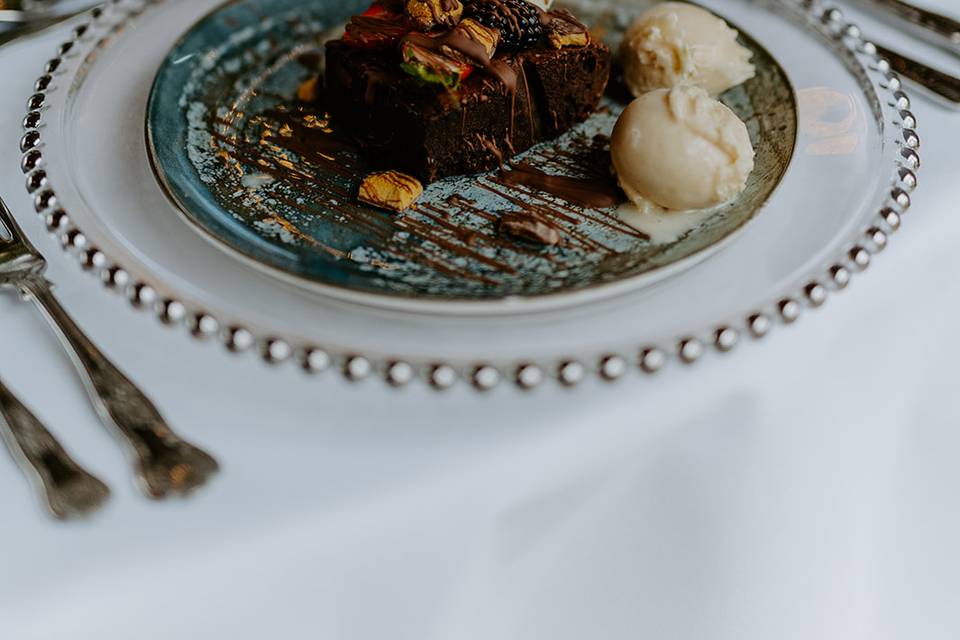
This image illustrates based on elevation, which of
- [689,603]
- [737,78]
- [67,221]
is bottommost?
[689,603]

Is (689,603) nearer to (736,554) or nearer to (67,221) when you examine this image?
(736,554)

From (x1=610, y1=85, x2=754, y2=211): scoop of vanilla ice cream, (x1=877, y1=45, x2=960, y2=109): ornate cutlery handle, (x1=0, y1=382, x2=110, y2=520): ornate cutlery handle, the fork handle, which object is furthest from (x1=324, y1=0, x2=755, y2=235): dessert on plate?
(x1=0, y1=382, x2=110, y2=520): ornate cutlery handle

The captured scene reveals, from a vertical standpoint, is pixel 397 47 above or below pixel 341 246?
above

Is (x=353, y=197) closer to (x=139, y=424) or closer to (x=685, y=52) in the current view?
(x=139, y=424)

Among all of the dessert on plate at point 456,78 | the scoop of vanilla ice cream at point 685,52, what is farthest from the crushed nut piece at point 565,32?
the scoop of vanilla ice cream at point 685,52

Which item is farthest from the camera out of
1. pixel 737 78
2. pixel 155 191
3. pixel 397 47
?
pixel 737 78

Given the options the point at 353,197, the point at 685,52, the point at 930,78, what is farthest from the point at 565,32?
the point at 930,78

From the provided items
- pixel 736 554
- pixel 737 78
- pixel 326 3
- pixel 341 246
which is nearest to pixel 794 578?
pixel 736 554
